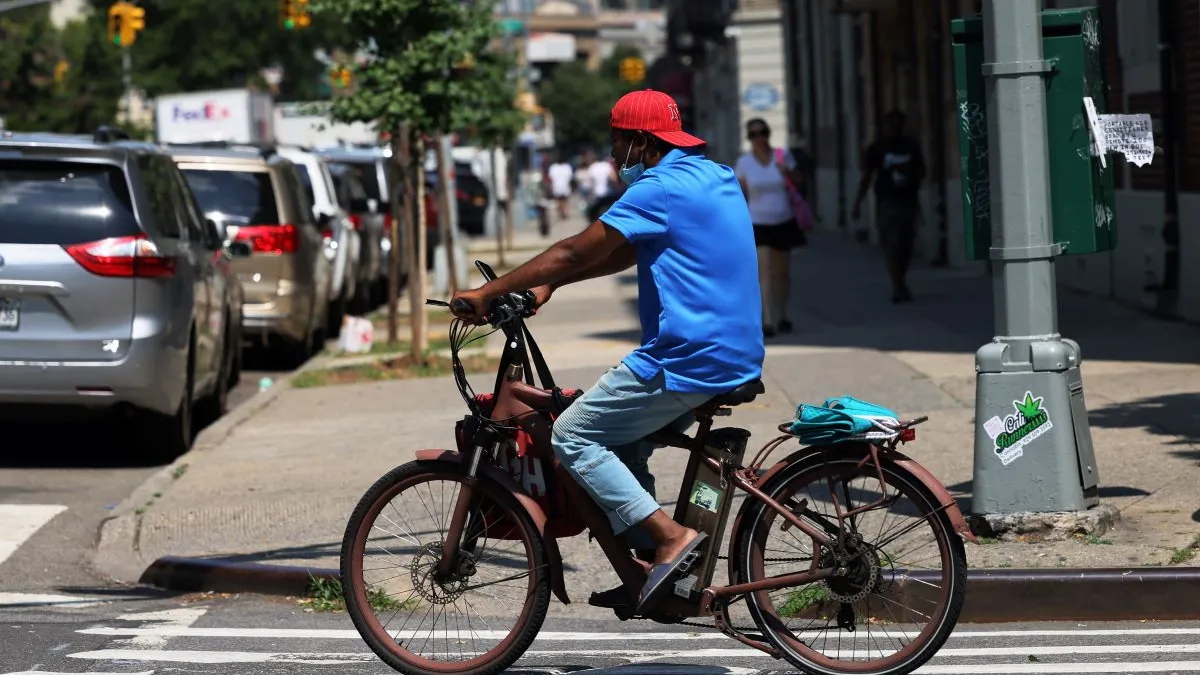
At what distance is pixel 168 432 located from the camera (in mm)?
11453

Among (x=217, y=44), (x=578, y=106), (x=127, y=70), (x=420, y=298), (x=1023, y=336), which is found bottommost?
(x=420, y=298)

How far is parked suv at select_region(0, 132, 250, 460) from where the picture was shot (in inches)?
417

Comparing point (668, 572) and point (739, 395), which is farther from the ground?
point (739, 395)

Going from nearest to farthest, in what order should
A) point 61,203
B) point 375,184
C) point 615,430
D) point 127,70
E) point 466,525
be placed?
point 615,430
point 466,525
point 61,203
point 375,184
point 127,70

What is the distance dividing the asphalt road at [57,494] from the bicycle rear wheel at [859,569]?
3673 millimetres

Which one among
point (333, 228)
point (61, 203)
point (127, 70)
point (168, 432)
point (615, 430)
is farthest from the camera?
point (127, 70)

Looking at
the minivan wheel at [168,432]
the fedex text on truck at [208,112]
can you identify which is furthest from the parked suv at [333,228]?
the fedex text on truck at [208,112]

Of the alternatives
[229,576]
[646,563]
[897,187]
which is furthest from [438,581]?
[897,187]

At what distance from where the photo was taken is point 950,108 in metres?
25.0

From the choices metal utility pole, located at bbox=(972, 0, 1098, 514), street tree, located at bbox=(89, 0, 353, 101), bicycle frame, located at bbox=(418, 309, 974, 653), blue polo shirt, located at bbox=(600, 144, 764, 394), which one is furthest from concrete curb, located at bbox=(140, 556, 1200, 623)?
street tree, located at bbox=(89, 0, 353, 101)

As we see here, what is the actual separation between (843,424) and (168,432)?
6751mm

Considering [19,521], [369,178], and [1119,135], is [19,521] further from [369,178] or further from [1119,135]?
[369,178]

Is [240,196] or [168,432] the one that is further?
[240,196]

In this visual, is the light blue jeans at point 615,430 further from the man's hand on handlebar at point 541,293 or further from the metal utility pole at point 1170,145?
the metal utility pole at point 1170,145
